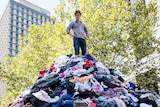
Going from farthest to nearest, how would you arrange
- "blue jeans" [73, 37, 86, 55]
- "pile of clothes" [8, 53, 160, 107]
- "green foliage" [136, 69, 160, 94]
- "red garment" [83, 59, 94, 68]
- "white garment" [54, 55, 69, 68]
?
"green foliage" [136, 69, 160, 94] → "blue jeans" [73, 37, 86, 55] → "white garment" [54, 55, 69, 68] → "red garment" [83, 59, 94, 68] → "pile of clothes" [8, 53, 160, 107]

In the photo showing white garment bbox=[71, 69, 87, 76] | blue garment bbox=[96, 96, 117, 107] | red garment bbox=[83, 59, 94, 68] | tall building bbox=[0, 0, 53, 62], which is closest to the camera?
blue garment bbox=[96, 96, 117, 107]

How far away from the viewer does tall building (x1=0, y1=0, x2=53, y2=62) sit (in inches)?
3556

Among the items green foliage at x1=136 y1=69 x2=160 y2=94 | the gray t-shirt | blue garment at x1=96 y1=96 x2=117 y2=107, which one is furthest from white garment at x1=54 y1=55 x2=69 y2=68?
green foliage at x1=136 y1=69 x2=160 y2=94

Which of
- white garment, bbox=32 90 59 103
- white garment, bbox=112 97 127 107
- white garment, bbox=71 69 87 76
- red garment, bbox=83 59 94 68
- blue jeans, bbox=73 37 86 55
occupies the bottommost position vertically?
white garment, bbox=112 97 127 107

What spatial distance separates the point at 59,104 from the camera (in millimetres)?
4988

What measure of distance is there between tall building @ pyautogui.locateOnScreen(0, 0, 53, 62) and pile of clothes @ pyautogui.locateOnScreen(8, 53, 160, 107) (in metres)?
84.6

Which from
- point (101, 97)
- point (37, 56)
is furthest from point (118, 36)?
point (101, 97)

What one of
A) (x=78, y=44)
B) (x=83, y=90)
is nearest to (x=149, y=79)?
(x=78, y=44)

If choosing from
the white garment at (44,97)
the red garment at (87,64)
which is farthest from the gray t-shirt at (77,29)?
the white garment at (44,97)

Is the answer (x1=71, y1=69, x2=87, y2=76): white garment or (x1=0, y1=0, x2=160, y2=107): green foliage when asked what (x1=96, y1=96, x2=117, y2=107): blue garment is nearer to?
(x1=71, y1=69, x2=87, y2=76): white garment

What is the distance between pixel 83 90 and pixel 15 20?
92961 mm

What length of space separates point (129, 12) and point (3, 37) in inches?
3338

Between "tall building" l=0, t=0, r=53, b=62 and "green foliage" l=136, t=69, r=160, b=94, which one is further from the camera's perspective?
"tall building" l=0, t=0, r=53, b=62

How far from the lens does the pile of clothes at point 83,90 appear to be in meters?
5.04
